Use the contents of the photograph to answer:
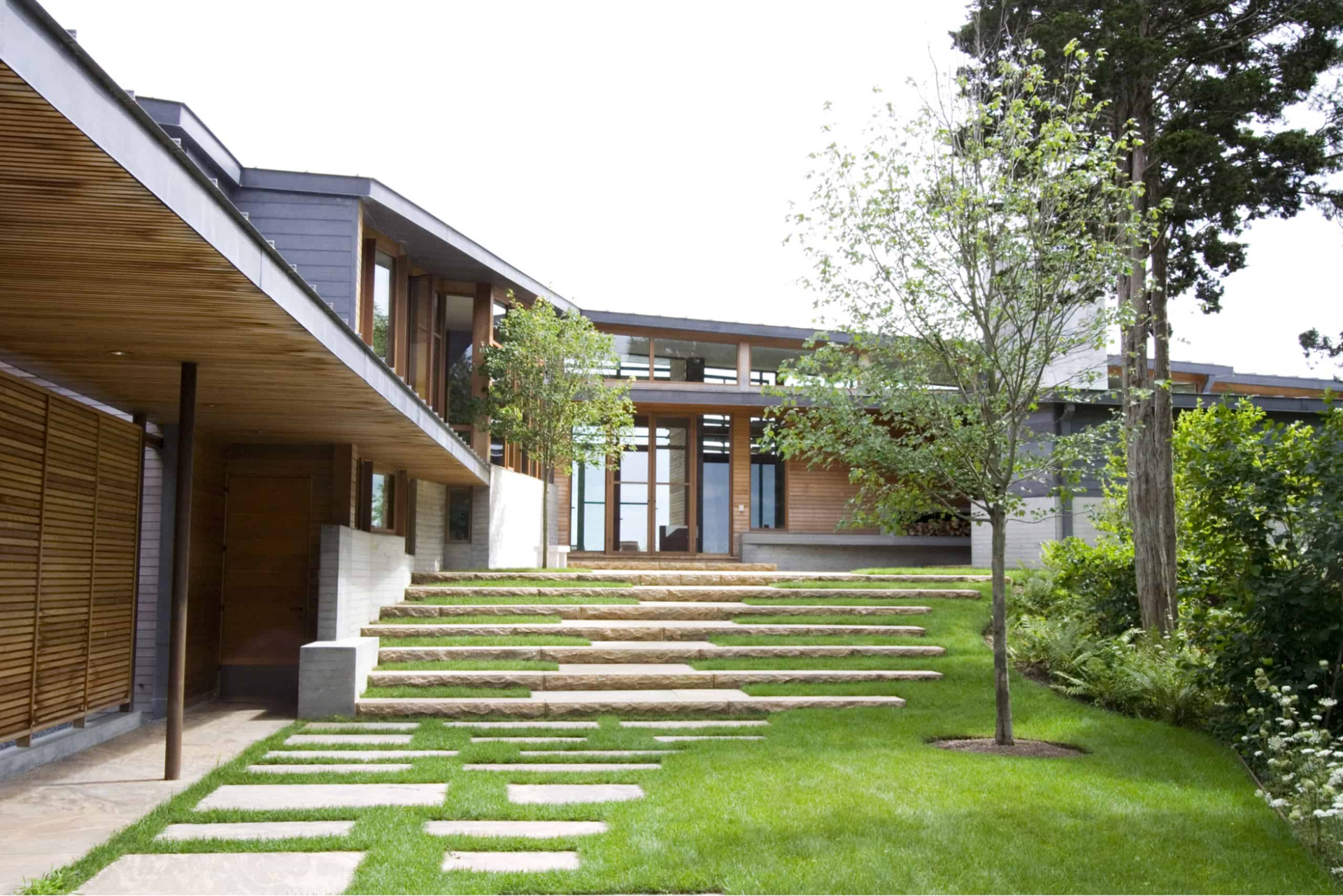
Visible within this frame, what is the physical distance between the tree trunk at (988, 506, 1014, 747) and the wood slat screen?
6948 mm

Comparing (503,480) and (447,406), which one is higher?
(447,406)

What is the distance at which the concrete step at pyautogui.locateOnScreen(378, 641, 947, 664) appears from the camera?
1176cm

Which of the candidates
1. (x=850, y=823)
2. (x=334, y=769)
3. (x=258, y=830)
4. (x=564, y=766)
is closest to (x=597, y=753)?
(x=564, y=766)

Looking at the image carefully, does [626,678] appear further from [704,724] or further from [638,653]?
[704,724]

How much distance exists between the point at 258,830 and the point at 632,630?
7326 millimetres

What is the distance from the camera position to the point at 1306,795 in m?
5.88

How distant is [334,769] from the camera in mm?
7688

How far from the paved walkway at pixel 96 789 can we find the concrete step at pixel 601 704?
41.6 inches

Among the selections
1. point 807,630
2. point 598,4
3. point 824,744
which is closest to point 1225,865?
point 824,744

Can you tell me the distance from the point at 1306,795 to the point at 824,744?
3544 millimetres

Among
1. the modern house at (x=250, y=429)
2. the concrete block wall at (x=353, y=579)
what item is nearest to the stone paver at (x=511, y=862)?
the modern house at (x=250, y=429)

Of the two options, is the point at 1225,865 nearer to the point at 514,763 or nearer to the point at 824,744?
the point at 824,744

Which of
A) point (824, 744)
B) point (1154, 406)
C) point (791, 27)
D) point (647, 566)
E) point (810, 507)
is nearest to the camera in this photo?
point (824, 744)

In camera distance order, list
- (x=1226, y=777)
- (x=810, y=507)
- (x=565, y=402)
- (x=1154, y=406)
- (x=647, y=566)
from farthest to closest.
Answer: (x=810, y=507) → (x=647, y=566) → (x=565, y=402) → (x=1154, y=406) → (x=1226, y=777)
